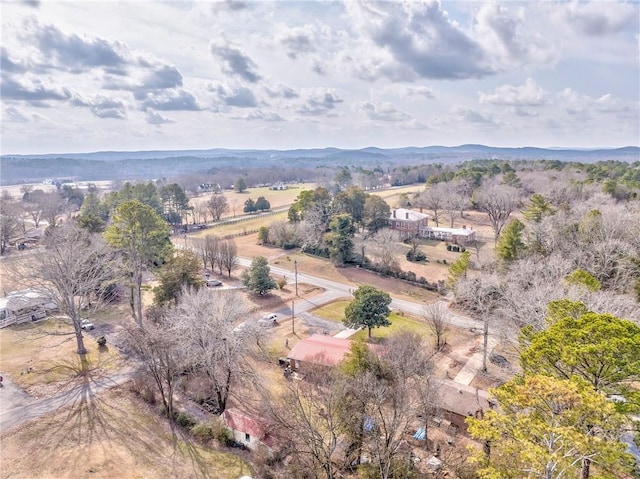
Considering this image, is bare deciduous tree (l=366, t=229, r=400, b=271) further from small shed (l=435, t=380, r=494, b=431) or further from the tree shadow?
the tree shadow

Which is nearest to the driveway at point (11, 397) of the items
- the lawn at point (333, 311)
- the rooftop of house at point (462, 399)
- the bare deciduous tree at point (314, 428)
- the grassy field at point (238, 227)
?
the bare deciduous tree at point (314, 428)

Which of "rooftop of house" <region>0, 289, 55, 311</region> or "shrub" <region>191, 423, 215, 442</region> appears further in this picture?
"rooftop of house" <region>0, 289, 55, 311</region>

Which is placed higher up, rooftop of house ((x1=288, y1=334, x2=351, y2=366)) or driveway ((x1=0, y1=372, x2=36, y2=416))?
rooftop of house ((x1=288, y1=334, x2=351, y2=366))

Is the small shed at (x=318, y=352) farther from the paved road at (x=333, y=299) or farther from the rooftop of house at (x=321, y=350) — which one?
the paved road at (x=333, y=299)

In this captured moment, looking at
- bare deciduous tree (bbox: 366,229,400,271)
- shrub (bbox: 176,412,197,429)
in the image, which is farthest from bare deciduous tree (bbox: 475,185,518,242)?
shrub (bbox: 176,412,197,429)

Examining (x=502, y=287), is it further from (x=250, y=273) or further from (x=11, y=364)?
(x=11, y=364)

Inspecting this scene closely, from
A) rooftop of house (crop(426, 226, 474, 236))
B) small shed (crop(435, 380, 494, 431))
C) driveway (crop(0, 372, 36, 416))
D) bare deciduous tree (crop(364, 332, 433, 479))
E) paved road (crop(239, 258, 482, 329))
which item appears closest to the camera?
bare deciduous tree (crop(364, 332, 433, 479))
